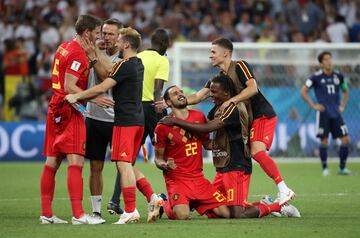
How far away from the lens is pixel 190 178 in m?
11.2

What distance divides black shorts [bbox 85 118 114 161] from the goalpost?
34.7 feet

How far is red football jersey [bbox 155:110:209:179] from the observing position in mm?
11172

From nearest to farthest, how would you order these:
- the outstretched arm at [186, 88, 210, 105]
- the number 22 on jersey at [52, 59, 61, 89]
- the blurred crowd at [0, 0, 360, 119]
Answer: the number 22 on jersey at [52, 59, 61, 89] → the outstretched arm at [186, 88, 210, 105] → the blurred crowd at [0, 0, 360, 119]

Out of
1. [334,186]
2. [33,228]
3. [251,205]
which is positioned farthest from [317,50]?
[33,228]

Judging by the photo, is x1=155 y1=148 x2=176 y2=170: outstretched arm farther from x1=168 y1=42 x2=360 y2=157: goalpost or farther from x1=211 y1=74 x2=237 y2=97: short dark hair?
x1=168 y1=42 x2=360 y2=157: goalpost

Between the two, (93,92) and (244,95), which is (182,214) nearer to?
(244,95)

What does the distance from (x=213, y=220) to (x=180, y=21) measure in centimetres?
1585

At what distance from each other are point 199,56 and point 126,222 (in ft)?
40.0

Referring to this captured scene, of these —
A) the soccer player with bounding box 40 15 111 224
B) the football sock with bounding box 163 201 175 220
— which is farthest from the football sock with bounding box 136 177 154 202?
the soccer player with bounding box 40 15 111 224

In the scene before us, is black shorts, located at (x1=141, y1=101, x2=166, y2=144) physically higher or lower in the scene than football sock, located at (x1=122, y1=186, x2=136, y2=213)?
higher

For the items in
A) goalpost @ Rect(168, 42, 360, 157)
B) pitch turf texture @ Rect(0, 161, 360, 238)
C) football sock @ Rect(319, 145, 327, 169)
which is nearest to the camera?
pitch turf texture @ Rect(0, 161, 360, 238)

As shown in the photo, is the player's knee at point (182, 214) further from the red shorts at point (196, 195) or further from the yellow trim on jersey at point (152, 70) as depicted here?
the yellow trim on jersey at point (152, 70)

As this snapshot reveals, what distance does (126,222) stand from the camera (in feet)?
33.9

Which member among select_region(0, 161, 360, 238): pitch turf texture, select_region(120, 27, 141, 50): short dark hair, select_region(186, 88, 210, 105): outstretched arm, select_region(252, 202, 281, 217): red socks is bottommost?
select_region(0, 161, 360, 238): pitch turf texture
